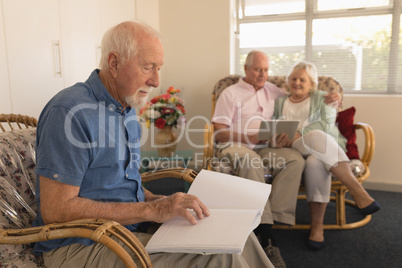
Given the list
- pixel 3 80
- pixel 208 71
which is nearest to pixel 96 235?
pixel 3 80

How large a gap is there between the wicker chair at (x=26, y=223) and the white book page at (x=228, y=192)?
0.64 feet

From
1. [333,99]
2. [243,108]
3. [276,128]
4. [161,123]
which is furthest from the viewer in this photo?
[161,123]

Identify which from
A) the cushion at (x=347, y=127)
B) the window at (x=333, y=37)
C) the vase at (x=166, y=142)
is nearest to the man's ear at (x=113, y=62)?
the vase at (x=166, y=142)

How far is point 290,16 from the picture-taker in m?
3.47

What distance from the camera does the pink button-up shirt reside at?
8.55 feet

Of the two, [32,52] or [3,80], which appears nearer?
[3,80]

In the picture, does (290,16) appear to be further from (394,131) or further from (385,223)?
(385,223)

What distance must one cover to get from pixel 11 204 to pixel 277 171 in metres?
1.55

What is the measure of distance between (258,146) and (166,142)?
2.59 feet

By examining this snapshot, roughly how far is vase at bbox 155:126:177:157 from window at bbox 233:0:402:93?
1180mm

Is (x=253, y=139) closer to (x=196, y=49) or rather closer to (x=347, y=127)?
Answer: (x=347, y=127)

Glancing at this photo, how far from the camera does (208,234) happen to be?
1.00 meters

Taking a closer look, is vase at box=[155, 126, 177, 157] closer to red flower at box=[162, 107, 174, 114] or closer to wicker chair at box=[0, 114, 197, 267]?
red flower at box=[162, 107, 174, 114]

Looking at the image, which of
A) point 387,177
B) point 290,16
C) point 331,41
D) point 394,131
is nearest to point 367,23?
point 331,41
